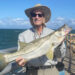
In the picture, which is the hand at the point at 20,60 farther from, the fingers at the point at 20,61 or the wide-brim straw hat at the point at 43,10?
the wide-brim straw hat at the point at 43,10

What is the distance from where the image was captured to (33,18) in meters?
5.31

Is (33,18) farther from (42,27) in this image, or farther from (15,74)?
(15,74)

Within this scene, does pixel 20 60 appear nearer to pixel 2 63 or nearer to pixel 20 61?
pixel 20 61

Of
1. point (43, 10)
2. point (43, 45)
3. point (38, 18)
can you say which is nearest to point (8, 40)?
point (43, 10)

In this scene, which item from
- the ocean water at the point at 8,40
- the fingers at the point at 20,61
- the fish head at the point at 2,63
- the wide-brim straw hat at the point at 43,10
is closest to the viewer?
the fish head at the point at 2,63

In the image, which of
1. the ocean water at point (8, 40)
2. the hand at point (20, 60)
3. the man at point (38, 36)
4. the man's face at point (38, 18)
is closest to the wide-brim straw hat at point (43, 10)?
the man at point (38, 36)

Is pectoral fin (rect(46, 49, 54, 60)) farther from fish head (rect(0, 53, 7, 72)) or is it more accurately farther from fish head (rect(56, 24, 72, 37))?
fish head (rect(0, 53, 7, 72))

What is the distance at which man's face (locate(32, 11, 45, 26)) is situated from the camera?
5157 mm

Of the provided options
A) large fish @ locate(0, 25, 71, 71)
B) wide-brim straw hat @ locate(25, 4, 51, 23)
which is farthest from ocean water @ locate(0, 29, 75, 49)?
large fish @ locate(0, 25, 71, 71)

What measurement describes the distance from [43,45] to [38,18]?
77 centimetres

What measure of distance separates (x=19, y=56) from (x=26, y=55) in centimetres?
18

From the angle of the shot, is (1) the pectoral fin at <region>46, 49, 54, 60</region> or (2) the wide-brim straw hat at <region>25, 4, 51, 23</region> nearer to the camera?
(1) the pectoral fin at <region>46, 49, 54, 60</region>

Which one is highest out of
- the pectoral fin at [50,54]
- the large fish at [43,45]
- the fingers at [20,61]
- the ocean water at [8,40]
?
the large fish at [43,45]

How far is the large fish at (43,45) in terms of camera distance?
4.75 meters
